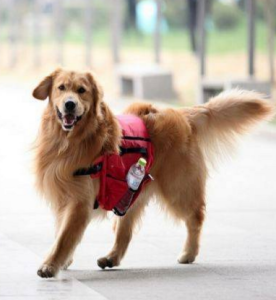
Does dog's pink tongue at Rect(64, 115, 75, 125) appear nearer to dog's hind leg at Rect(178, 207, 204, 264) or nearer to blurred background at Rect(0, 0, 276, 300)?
blurred background at Rect(0, 0, 276, 300)

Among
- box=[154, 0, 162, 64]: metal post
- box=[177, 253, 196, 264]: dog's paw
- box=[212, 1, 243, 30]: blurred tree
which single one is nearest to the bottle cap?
box=[177, 253, 196, 264]: dog's paw

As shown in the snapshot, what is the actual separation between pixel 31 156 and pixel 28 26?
158 feet

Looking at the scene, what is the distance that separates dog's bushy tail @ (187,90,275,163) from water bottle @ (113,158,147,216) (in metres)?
0.88

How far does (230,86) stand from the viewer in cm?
2197

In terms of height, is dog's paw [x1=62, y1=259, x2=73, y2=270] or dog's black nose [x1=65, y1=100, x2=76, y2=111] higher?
dog's black nose [x1=65, y1=100, x2=76, y2=111]

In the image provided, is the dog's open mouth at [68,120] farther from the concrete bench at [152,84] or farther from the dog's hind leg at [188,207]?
the concrete bench at [152,84]

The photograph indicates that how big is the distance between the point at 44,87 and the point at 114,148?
683 mm

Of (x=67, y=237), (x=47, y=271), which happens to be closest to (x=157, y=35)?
(x=67, y=237)

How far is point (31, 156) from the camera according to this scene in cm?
802

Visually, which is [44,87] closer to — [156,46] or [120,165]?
[120,165]

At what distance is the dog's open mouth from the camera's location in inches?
302

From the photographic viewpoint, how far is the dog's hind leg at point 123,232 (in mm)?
8062

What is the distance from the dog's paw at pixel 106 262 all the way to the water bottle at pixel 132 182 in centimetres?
36

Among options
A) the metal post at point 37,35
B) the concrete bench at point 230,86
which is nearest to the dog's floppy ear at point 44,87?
the concrete bench at point 230,86
